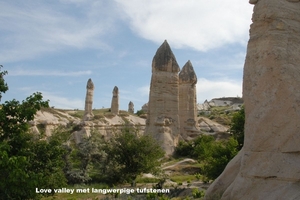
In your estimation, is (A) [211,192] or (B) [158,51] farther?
(B) [158,51]

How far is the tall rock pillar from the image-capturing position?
75.2 ft

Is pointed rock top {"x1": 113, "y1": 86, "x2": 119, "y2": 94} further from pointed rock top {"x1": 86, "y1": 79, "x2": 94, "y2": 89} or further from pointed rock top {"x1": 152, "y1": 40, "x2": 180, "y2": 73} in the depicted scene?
→ pointed rock top {"x1": 152, "y1": 40, "x2": 180, "y2": 73}

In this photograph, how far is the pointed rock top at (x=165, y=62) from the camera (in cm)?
2397

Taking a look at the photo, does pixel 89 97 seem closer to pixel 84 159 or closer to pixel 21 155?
pixel 84 159

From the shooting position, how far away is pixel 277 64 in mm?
5625

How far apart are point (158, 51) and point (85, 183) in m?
12.8

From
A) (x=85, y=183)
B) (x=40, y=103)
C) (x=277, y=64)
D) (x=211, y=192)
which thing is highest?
(x=277, y=64)

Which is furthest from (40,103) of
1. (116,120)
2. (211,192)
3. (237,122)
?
(116,120)

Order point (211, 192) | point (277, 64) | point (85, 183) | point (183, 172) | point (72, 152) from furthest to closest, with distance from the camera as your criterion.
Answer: point (183, 172), point (85, 183), point (72, 152), point (211, 192), point (277, 64)

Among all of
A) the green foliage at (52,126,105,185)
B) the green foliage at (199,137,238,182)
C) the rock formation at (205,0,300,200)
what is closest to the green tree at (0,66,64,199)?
the rock formation at (205,0,300,200)

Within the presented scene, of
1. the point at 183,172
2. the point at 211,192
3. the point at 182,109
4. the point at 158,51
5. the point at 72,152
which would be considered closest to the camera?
the point at 211,192

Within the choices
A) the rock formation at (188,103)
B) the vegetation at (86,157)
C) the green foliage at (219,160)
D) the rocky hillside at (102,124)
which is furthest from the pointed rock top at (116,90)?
the green foliage at (219,160)

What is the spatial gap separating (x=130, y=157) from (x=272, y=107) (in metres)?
9.80

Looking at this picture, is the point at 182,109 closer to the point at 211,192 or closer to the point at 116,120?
the point at 116,120
